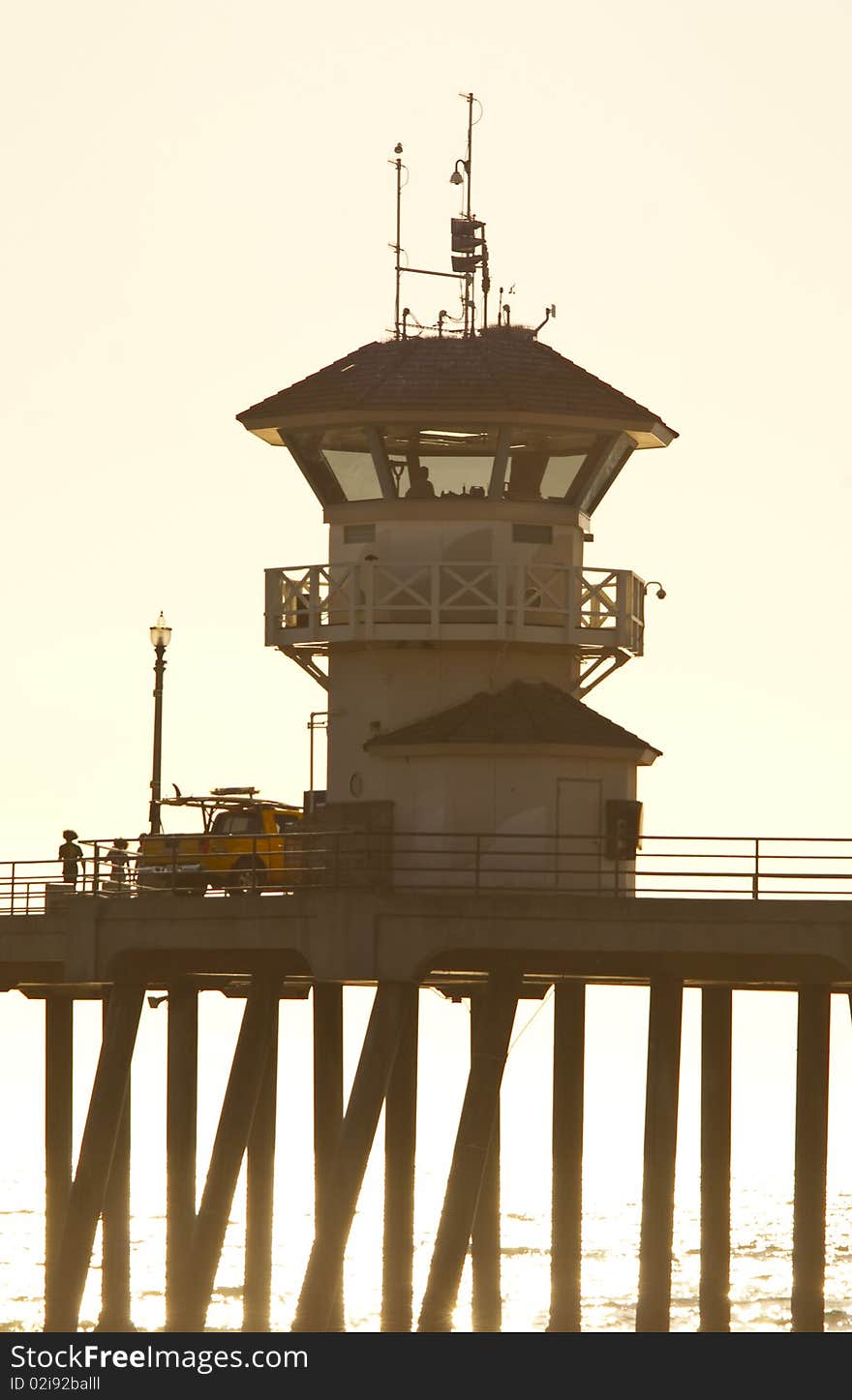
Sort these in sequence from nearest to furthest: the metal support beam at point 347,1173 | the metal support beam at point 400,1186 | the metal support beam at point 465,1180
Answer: the metal support beam at point 347,1173 < the metal support beam at point 465,1180 < the metal support beam at point 400,1186

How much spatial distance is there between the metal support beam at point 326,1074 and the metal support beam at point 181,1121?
2.20m

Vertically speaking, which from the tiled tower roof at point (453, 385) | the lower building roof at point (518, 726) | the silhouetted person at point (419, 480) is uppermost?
the tiled tower roof at point (453, 385)

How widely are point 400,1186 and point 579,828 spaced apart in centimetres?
855

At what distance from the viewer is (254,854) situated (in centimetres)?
5931

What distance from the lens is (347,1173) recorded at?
52531 mm

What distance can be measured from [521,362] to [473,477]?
229cm

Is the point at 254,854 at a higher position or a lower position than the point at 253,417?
lower

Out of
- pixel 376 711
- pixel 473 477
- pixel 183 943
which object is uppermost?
pixel 473 477

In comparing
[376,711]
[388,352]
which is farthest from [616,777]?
[388,352]

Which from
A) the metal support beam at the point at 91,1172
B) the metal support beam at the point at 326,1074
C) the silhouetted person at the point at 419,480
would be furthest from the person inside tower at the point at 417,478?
the metal support beam at the point at 91,1172

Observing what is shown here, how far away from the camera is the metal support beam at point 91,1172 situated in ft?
186

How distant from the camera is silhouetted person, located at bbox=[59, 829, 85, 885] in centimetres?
6059

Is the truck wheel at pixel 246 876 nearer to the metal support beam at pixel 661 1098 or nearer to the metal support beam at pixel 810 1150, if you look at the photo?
the metal support beam at pixel 661 1098
